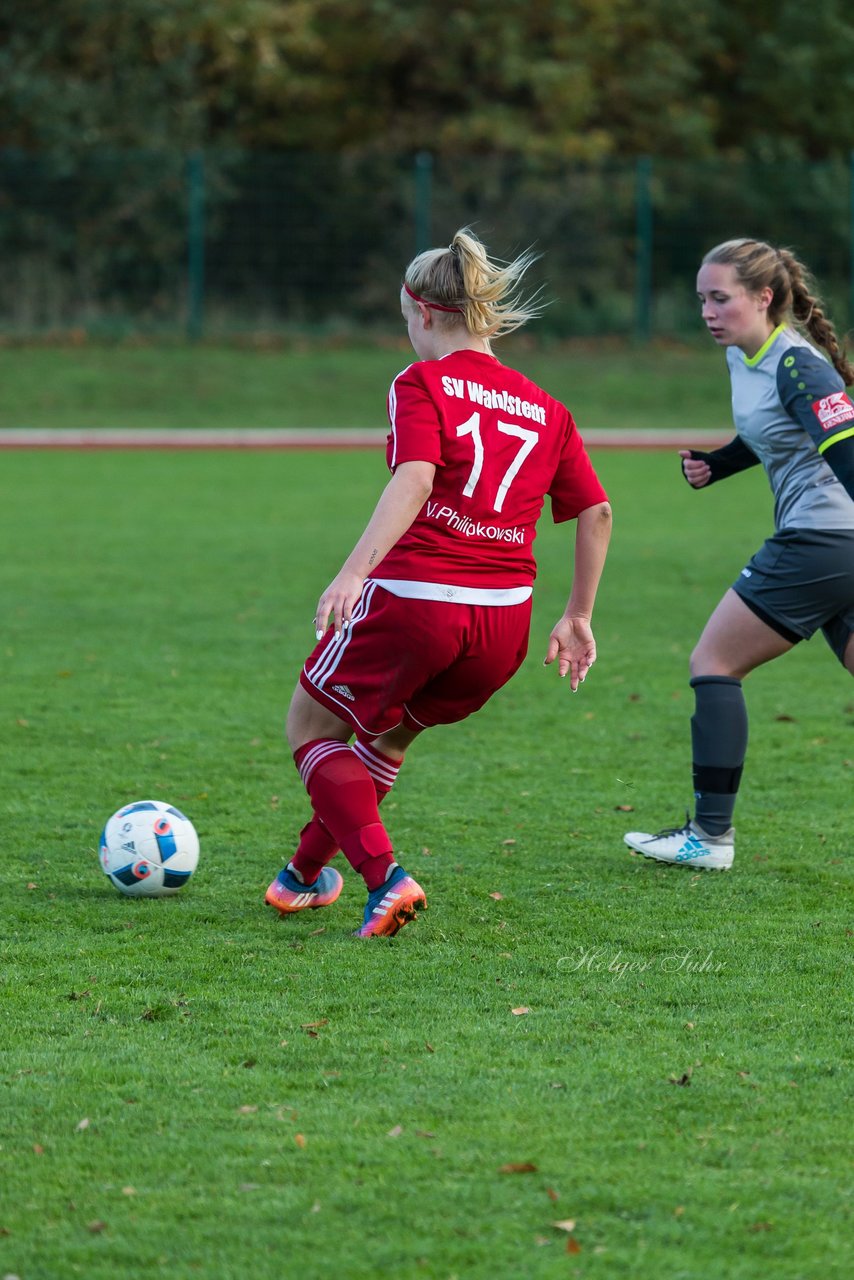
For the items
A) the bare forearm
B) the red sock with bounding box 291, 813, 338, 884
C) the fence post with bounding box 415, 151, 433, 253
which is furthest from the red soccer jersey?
the fence post with bounding box 415, 151, 433, 253

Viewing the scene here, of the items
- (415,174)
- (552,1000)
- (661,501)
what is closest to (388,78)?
(415,174)

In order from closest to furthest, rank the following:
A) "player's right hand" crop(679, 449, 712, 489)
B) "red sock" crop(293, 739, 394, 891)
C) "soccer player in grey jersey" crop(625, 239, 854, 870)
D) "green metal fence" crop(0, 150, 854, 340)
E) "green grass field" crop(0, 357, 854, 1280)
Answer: "green grass field" crop(0, 357, 854, 1280)
"red sock" crop(293, 739, 394, 891)
"soccer player in grey jersey" crop(625, 239, 854, 870)
"player's right hand" crop(679, 449, 712, 489)
"green metal fence" crop(0, 150, 854, 340)

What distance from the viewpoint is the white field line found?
2156 cm

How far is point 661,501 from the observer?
16.4 meters

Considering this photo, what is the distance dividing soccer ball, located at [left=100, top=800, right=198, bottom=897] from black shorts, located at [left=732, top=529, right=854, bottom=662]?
72.5 inches

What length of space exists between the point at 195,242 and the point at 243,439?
7.31 m

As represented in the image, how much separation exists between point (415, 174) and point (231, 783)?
2333cm

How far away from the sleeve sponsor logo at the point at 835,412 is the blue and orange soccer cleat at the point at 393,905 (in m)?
1.78

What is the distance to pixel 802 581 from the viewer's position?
16.9ft

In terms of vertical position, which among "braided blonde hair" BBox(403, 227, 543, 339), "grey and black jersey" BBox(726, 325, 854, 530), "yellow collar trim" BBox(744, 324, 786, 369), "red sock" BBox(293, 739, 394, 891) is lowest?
"red sock" BBox(293, 739, 394, 891)

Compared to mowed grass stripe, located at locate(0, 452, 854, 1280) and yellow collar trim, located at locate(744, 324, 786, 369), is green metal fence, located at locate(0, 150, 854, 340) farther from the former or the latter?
yellow collar trim, located at locate(744, 324, 786, 369)

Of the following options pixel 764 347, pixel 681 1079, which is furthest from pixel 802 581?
pixel 681 1079

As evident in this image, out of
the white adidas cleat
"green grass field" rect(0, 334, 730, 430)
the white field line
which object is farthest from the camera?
"green grass field" rect(0, 334, 730, 430)

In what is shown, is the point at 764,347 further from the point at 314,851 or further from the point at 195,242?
the point at 195,242
